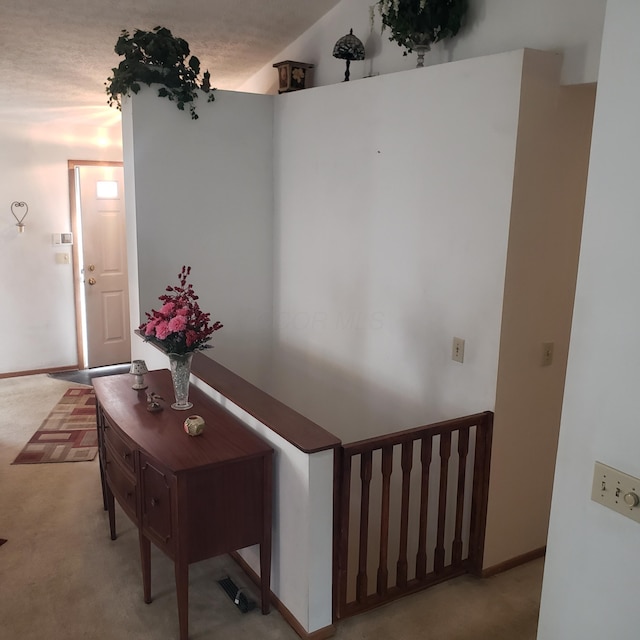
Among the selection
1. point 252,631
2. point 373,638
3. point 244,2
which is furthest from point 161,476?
point 244,2

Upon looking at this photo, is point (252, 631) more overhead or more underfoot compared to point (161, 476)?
more underfoot

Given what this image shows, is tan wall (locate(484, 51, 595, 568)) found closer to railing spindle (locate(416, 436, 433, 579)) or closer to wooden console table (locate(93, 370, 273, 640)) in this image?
railing spindle (locate(416, 436, 433, 579))

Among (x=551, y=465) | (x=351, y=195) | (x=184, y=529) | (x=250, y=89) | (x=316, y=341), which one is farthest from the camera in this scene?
(x=250, y=89)

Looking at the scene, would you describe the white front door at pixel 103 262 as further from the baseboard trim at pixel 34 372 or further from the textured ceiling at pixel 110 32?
the textured ceiling at pixel 110 32

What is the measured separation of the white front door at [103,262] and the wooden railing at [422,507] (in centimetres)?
395

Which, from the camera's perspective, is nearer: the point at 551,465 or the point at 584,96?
the point at 584,96

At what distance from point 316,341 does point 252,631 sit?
180cm

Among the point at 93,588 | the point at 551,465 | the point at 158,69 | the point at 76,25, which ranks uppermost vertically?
the point at 76,25

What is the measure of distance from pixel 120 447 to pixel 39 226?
3.88m

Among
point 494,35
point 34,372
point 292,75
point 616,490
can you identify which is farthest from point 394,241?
point 34,372

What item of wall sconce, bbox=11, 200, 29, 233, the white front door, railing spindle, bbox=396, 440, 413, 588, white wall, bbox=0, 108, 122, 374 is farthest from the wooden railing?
wall sconce, bbox=11, 200, 29, 233

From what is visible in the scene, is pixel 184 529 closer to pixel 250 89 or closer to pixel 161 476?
pixel 161 476

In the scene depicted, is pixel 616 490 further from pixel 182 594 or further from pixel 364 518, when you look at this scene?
pixel 182 594

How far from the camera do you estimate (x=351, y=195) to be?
10.7 feet
